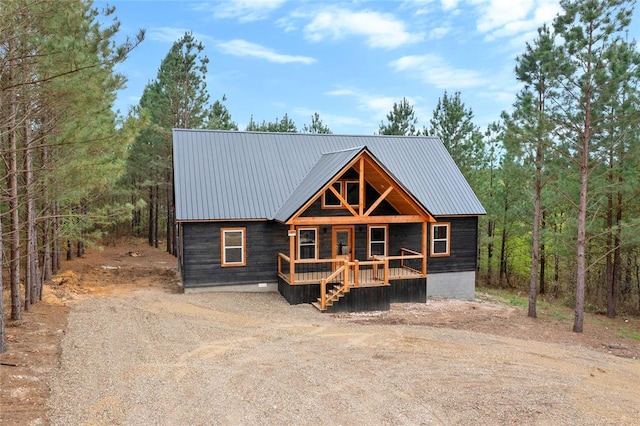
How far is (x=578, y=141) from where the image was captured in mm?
14438

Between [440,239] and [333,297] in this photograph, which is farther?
[440,239]

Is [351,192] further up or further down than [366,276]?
further up

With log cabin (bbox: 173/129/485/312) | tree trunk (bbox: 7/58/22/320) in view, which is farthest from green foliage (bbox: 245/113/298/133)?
tree trunk (bbox: 7/58/22/320)

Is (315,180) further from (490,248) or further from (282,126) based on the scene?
(282,126)

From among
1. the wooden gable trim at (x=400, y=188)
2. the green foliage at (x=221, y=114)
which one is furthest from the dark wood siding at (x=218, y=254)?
the green foliage at (x=221, y=114)

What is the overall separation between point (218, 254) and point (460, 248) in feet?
32.2

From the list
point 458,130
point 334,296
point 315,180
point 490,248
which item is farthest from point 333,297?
point 490,248

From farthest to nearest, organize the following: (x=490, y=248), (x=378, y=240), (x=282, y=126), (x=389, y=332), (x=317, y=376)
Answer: (x=282, y=126) < (x=490, y=248) < (x=378, y=240) < (x=389, y=332) < (x=317, y=376)

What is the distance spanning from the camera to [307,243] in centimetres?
1748

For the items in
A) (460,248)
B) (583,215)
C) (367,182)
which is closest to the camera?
(583,215)

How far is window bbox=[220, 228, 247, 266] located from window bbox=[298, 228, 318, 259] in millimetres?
2076

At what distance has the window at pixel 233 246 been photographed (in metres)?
16.7

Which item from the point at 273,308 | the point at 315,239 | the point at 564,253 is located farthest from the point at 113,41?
the point at 564,253

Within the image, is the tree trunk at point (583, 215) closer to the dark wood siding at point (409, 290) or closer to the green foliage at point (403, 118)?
the dark wood siding at point (409, 290)
